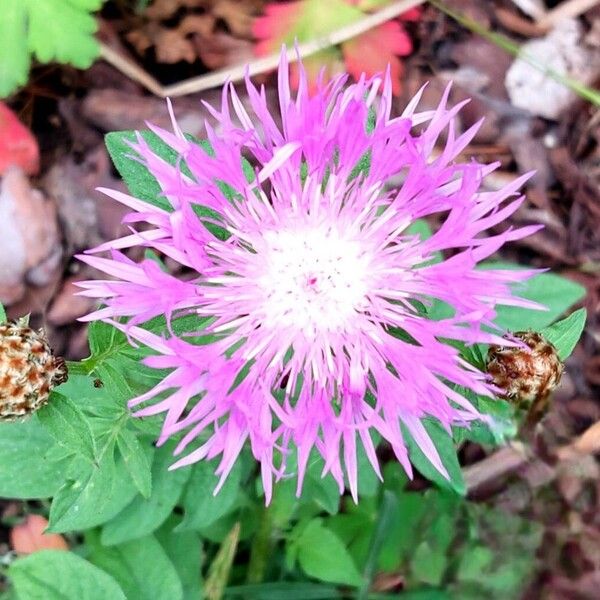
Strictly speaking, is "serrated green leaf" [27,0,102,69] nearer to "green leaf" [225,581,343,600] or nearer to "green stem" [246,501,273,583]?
"green stem" [246,501,273,583]

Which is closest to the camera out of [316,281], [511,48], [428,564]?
[316,281]

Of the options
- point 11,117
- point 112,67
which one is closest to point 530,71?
point 112,67

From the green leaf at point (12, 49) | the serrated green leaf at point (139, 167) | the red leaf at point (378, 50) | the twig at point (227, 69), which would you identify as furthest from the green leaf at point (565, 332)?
the green leaf at point (12, 49)

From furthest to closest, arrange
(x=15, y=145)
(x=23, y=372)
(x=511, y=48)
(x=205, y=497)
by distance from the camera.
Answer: (x=511, y=48), (x=15, y=145), (x=205, y=497), (x=23, y=372)

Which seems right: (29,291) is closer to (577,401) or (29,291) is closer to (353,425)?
(353,425)

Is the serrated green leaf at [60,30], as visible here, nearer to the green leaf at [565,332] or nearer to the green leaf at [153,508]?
the green leaf at [153,508]

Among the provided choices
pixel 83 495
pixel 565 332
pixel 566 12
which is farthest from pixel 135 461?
pixel 566 12

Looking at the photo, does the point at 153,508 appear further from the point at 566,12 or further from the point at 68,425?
the point at 566,12

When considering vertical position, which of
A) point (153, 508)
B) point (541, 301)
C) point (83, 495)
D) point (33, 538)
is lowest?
point (33, 538)
